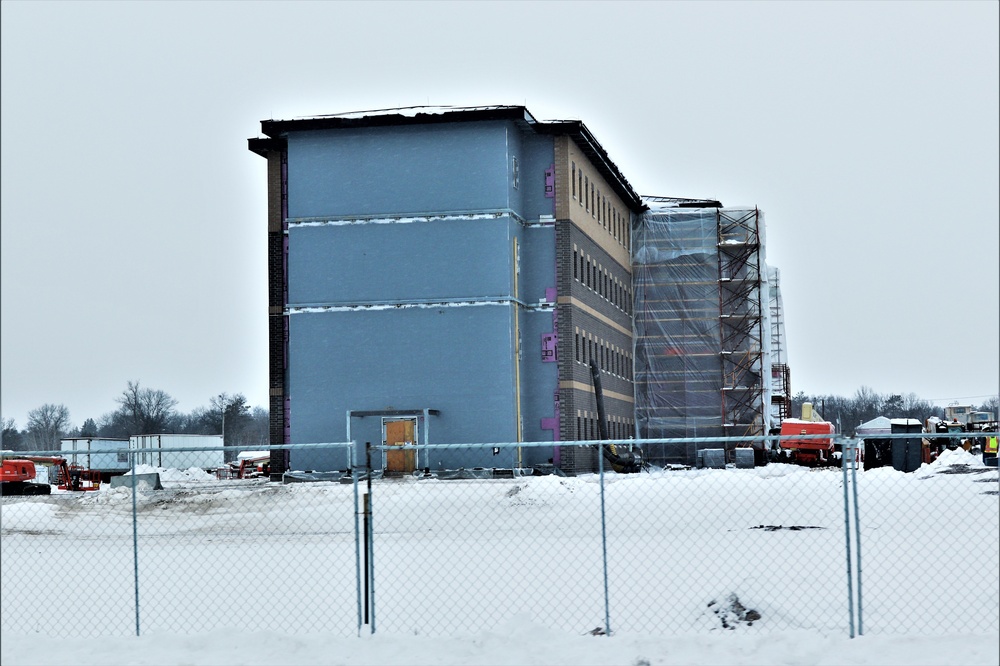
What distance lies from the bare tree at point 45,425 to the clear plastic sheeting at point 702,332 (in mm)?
105829

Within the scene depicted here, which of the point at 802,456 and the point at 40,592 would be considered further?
the point at 802,456

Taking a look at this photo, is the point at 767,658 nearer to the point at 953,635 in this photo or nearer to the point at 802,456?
the point at 953,635

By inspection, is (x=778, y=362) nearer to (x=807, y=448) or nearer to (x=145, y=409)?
(x=807, y=448)

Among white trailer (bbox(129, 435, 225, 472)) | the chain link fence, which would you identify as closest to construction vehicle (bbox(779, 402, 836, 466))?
the chain link fence

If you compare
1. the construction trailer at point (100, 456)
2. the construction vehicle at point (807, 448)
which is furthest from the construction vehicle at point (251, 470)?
the construction vehicle at point (807, 448)

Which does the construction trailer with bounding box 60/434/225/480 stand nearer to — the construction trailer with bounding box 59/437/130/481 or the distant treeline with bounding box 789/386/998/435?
the construction trailer with bounding box 59/437/130/481

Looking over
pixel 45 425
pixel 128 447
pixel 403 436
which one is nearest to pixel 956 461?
pixel 403 436

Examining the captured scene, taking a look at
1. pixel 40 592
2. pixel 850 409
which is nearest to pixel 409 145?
pixel 40 592

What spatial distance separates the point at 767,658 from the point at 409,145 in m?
42.2

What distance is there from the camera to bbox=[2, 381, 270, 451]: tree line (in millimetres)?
136750

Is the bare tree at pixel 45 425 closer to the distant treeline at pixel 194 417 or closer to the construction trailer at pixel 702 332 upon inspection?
the distant treeline at pixel 194 417

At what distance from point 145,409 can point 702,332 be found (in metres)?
91.7

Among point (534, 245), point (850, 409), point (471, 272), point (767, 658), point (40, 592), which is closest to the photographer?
point (767, 658)

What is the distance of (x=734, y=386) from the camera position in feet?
234
